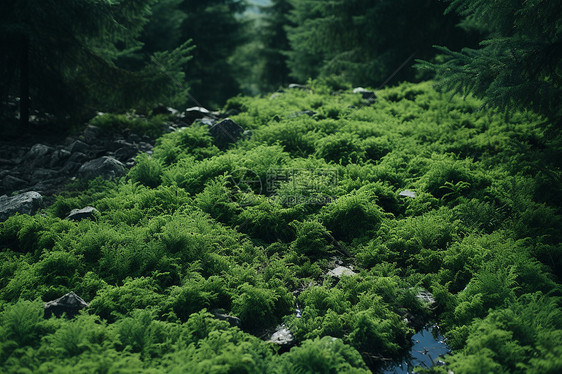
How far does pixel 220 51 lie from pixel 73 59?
13941 mm

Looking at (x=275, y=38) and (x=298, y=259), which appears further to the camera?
(x=275, y=38)

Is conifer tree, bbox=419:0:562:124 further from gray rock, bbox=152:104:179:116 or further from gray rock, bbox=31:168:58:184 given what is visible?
gray rock, bbox=152:104:179:116

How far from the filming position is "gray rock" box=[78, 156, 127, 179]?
726cm

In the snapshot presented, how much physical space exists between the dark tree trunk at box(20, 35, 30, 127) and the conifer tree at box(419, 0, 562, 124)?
8.10 metres

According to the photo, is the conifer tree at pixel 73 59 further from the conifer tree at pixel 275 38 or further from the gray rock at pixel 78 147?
the conifer tree at pixel 275 38

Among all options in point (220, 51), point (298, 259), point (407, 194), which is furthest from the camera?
point (220, 51)

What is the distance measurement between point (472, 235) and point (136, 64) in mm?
→ 16594

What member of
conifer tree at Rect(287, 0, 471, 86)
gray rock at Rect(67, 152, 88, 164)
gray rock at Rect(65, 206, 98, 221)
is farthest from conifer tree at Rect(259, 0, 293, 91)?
gray rock at Rect(65, 206, 98, 221)

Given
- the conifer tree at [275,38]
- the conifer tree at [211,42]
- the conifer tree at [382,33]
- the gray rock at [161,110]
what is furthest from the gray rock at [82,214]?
the conifer tree at [275,38]

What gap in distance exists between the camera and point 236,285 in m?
4.59

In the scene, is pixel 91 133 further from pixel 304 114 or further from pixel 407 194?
pixel 407 194

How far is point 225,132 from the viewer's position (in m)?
8.53

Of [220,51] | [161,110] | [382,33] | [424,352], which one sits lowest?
[220,51]

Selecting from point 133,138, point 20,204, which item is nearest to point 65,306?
point 20,204
